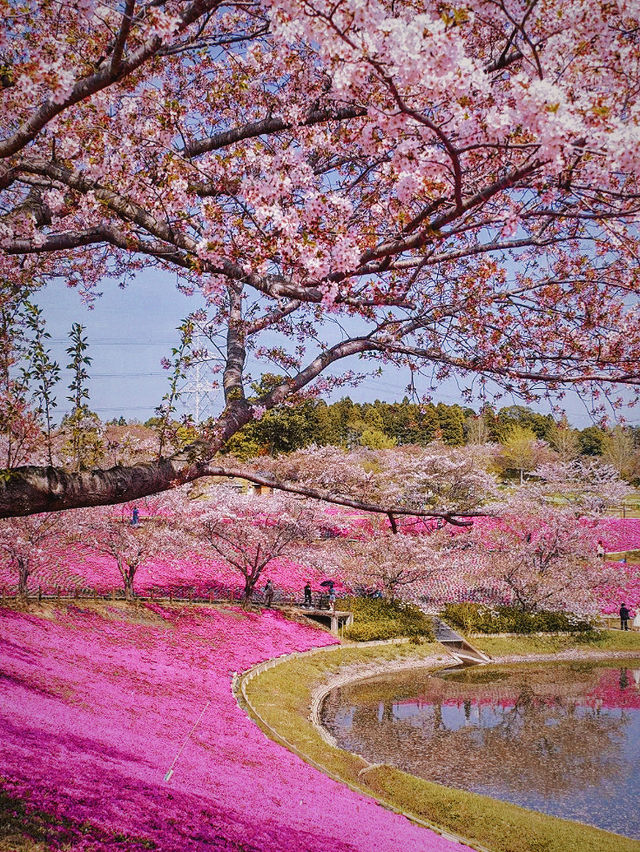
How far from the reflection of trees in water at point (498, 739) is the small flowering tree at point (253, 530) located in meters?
7.06

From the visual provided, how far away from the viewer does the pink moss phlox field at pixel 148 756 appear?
19.9 ft

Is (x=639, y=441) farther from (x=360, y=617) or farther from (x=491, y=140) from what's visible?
(x=491, y=140)

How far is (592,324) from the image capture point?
5.61m

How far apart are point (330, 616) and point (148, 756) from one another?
18122 millimetres

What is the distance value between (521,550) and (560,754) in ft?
48.4

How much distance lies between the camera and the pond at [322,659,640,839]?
13625 mm

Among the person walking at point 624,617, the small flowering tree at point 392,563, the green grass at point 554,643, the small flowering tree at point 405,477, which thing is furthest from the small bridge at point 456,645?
the person walking at point 624,617

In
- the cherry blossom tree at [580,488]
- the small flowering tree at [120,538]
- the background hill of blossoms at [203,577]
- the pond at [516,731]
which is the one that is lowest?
the pond at [516,731]

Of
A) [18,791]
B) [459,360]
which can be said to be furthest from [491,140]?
[18,791]

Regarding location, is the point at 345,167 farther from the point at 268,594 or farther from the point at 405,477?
the point at 405,477

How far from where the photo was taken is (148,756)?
876cm

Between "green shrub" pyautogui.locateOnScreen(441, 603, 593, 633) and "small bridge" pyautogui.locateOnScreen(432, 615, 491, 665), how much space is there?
0.55 m

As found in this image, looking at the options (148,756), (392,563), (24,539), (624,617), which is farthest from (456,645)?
(148,756)

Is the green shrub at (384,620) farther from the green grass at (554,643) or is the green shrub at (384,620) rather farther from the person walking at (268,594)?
the person walking at (268,594)
